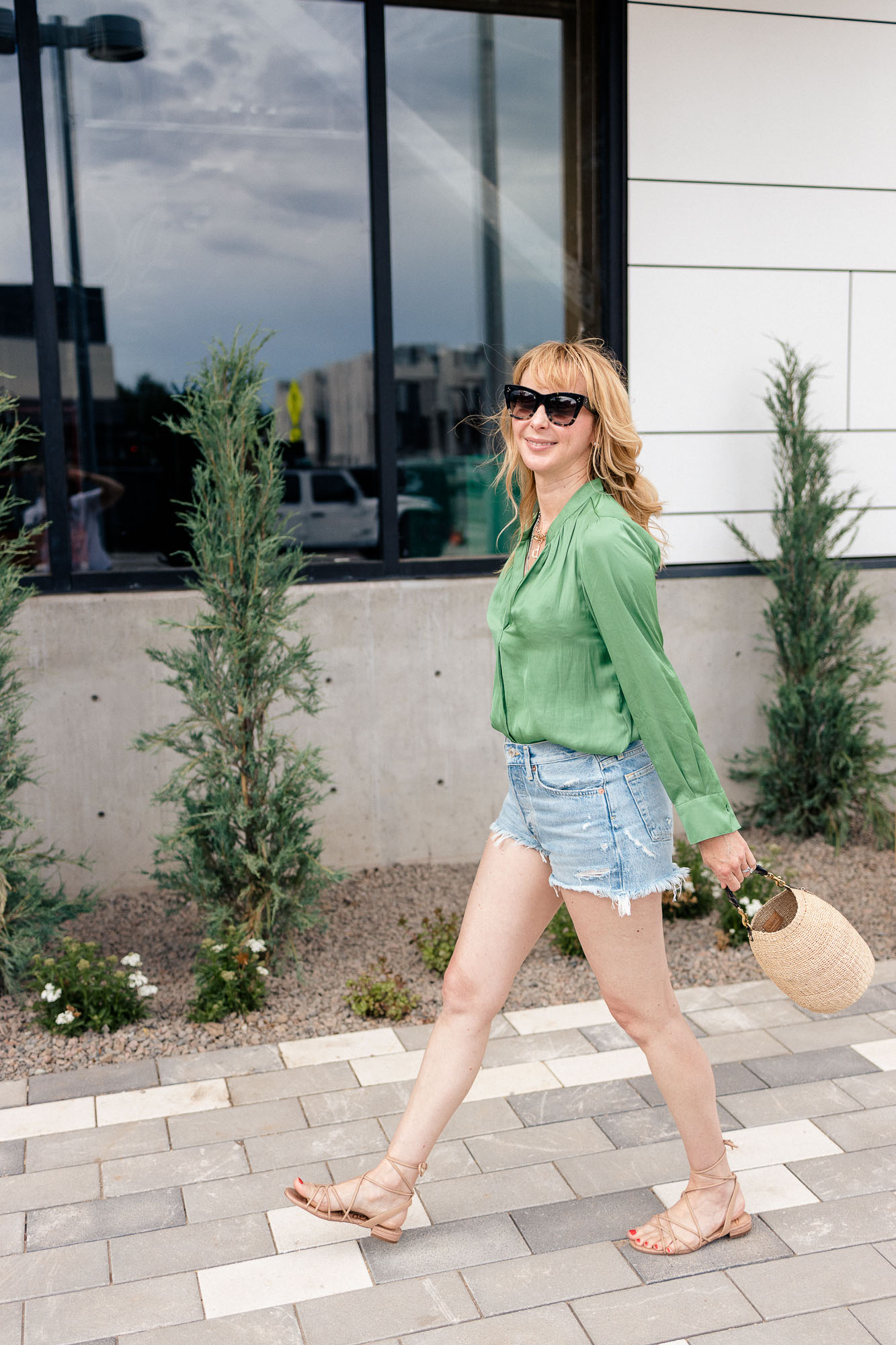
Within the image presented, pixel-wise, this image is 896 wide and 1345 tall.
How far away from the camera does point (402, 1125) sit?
8.75ft

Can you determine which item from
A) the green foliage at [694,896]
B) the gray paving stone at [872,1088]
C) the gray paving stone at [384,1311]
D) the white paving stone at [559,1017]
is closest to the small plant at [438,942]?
the white paving stone at [559,1017]

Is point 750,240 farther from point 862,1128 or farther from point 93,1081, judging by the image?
point 93,1081

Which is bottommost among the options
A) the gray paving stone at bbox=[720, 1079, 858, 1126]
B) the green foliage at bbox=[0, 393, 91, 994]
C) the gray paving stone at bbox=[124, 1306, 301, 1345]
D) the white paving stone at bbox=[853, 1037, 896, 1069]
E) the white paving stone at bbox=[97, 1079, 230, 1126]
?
the white paving stone at bbox=[853, 1037, 896, 1069]

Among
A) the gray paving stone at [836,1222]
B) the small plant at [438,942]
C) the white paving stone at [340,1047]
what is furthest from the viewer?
the small plant at [438,942]

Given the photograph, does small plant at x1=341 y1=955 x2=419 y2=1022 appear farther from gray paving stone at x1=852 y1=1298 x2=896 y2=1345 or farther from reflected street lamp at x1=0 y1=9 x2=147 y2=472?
reflected street lamp at x1=0 y1=9 x2=147 y2=472

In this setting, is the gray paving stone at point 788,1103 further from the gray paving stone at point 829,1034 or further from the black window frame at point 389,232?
the black window frame at point 389,232

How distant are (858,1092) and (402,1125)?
150 cm

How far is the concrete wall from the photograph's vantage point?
16.3 feet

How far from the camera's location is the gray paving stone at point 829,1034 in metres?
3.74

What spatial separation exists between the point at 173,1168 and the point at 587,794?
5.10 feet

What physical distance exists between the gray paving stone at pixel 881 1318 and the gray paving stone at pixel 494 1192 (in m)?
0.72

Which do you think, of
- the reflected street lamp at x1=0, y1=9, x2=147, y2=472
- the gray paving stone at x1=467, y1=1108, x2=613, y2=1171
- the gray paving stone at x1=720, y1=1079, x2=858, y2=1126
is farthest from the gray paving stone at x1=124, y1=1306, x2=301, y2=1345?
the reflected street lamp at x1=0, y1=9, x2=147, y2=472

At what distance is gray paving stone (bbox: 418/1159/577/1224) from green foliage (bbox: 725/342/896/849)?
3.04 metres

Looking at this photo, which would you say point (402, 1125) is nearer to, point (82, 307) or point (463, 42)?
point (82, 307)
